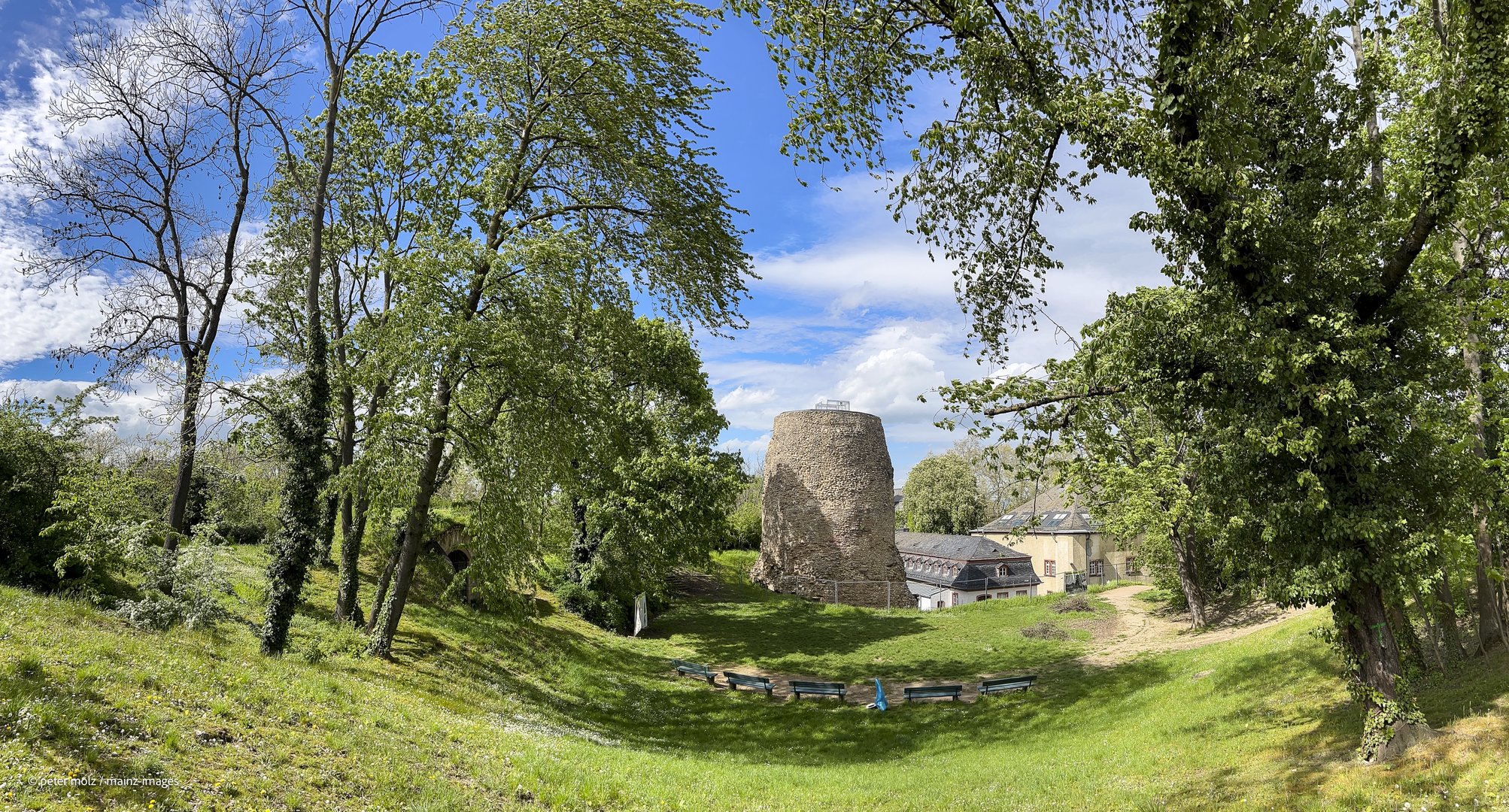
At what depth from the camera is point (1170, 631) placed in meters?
21.3

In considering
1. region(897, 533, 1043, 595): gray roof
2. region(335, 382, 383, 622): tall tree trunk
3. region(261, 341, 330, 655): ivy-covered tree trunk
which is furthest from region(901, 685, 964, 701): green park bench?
region(897, 533, 1043, 595): gray roof

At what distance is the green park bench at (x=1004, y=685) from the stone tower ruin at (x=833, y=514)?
1697 cm

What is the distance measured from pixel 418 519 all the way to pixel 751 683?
355 inches

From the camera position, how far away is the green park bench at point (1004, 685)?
655 inches

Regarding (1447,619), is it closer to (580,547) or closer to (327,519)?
(327,519)

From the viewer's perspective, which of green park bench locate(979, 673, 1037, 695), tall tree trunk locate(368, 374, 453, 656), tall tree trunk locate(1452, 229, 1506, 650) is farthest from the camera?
green park bench locate(979, 673, 1037, 695)

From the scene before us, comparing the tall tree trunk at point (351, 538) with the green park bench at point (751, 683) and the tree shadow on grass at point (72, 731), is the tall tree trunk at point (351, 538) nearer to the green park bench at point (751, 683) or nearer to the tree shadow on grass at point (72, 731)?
the green park bench at point (751, 683)

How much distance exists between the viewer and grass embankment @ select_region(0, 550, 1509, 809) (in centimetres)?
598

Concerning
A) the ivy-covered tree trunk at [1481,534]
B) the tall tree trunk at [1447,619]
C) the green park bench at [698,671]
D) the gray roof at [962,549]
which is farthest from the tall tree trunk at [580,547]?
the ivy-covered tree trunk at [1481,534]

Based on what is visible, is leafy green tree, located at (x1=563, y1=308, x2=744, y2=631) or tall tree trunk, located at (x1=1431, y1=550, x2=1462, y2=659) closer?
tall tree trunk, located at (x1=1431, y1=550, x2=1462, y2=659)

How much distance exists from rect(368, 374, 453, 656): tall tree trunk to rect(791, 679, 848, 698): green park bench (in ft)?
29.4

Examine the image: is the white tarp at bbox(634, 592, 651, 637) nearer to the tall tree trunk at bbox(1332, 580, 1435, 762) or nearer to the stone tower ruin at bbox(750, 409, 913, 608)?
the stone tower ruin at bbox(750, 409, 913, 608)

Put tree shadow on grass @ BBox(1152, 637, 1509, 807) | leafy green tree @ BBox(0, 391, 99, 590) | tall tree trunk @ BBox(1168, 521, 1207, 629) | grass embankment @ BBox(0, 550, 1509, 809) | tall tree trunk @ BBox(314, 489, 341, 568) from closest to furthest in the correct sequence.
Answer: grass embankment @ BBox(0, 550, 1509, 809) < tree shadow on grass @ BBox(1152, 637, 1509, 807) < leafy green tree @ BBox(0, 391, 99, 590) < tall tree trunk @ BBox(314, 489, 341, 568) < tall tree trunk @ BBox(1168, 521, 1207, 629)

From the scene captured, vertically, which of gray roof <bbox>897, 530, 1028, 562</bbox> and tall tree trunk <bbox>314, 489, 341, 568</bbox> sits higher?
tall tree trunk <bbox>314, 489, 341, 568</bbox>
